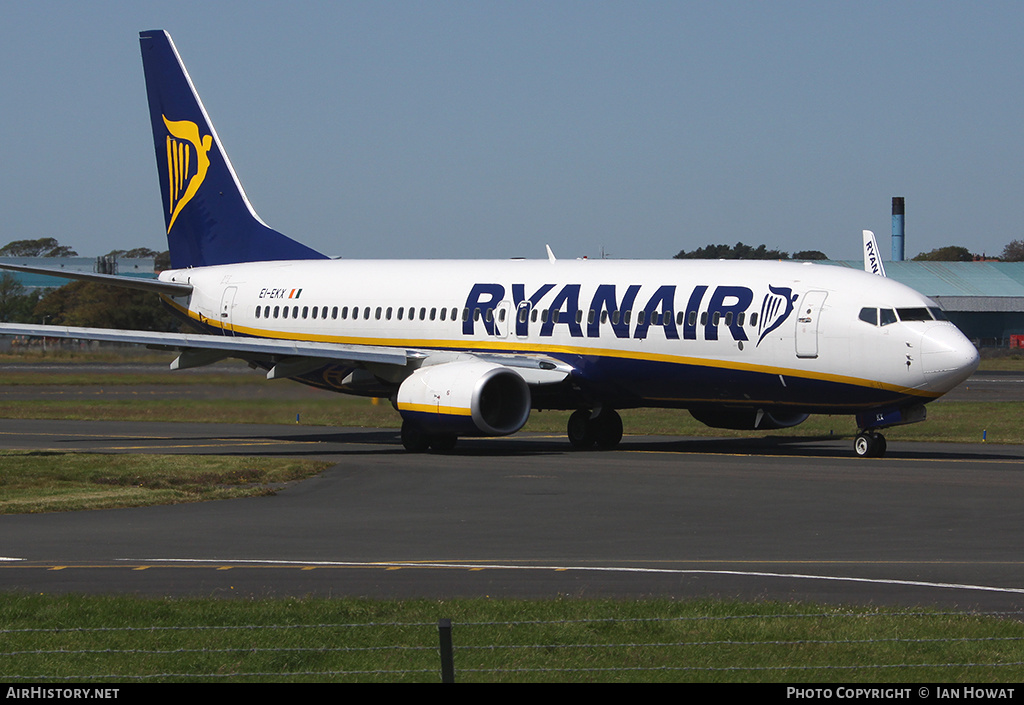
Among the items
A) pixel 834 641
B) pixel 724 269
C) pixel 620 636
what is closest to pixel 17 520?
pixel 620 636

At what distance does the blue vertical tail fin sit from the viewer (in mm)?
43625

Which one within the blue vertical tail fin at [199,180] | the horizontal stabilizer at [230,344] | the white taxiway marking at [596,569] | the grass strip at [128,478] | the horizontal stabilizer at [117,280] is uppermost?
the blue vertical tail fin at [199,180]

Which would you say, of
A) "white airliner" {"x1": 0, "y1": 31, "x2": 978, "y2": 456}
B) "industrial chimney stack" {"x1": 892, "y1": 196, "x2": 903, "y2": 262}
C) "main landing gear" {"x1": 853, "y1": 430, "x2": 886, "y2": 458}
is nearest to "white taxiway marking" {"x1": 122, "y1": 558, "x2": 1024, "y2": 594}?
"white airliner" {"x1": 0, "y1": 31, "x2": 978, "y2": 456}

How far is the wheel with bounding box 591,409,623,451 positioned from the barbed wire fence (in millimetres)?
22905

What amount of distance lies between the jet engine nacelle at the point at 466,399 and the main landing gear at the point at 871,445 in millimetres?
7677

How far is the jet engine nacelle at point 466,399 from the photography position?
32750mm

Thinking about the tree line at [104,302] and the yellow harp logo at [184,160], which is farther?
the tree line at [104,302]

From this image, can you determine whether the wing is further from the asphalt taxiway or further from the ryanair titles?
the asphalt taxiway

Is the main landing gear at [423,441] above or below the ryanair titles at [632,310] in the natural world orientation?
below

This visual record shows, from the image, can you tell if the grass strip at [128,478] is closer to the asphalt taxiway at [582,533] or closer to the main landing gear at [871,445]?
the asphalt taxiway at [582,533]

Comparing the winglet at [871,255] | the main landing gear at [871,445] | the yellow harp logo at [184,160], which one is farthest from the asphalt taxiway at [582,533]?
the winglet at [871,255]

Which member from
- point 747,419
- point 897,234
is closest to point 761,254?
point 897,234

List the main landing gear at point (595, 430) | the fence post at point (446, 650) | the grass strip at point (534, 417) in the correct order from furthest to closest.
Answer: the grass strip at point (534, 417) < the main landing gear at point (595, 430) < the fence post at point (446, 650)

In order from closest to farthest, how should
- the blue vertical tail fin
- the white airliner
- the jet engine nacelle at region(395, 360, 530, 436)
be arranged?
the white airliner, the jet engine nacelle at region(395, 360, 530, 436), the blue vertical tail fin
